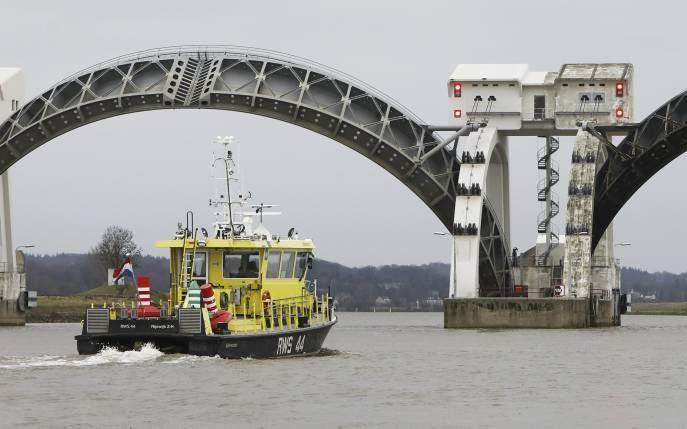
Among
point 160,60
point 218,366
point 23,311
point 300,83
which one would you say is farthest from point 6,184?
point 218,366

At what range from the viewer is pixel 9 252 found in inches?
3954

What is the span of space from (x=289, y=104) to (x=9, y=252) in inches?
968

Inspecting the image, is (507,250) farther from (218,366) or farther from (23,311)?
(218,366)

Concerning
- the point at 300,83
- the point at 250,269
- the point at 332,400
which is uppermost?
the point at 300,83

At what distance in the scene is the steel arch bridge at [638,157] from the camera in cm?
8588

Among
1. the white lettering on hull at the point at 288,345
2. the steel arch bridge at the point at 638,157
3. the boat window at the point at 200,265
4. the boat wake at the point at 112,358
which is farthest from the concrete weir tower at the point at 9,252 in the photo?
the boat wake at the point at 112,358

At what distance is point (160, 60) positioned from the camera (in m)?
88.8

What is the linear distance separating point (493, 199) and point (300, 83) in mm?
14207

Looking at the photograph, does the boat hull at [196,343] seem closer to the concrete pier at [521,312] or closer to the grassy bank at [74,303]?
the concrete pier at [521,312]

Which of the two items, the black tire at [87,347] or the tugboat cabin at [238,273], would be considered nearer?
the black tire at [87,347]

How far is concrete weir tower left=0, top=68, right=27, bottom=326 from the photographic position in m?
97.6

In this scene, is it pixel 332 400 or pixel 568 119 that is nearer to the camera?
pixel 332 400

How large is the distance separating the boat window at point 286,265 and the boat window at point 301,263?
1.24ft

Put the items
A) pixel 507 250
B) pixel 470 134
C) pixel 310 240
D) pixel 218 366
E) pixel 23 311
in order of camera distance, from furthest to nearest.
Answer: pixel 23 311 < pixel 507 250 < pixel 470 134 < pixel 310 240 < pixel 218 366
